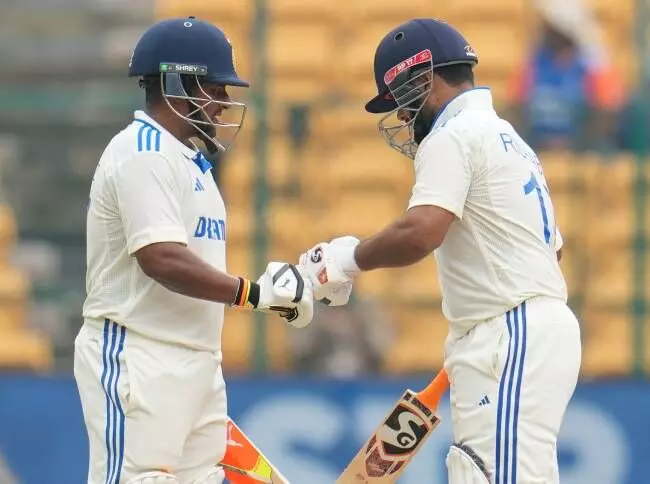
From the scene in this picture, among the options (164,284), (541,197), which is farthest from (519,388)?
(164,284)

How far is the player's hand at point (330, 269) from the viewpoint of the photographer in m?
5.35

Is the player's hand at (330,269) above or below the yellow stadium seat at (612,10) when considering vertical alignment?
below

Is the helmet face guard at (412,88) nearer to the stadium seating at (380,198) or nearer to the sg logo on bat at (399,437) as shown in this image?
the sg logo on bat at (399,437)

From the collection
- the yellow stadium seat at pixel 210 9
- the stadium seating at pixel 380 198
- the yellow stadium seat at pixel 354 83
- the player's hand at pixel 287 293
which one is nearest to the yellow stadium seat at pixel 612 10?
the stadium seating at pixel 380 198

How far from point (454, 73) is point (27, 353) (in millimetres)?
4310

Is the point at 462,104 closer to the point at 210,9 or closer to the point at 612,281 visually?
the point at 612,281

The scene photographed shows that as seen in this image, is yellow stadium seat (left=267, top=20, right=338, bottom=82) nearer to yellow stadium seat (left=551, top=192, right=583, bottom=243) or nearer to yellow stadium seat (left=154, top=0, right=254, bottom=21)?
yellow stadium seat (left=154, top=0, right=254, bottom=21)

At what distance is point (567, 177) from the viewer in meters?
8.70

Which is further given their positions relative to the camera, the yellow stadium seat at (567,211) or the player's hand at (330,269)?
the yellow stadium seat at (567,211)

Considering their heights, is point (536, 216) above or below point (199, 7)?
below

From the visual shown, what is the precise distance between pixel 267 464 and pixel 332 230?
129 inches

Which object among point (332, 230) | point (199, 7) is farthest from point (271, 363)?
point (199, 7)

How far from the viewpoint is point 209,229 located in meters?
5.33

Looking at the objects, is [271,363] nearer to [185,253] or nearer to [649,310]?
[649,310]
